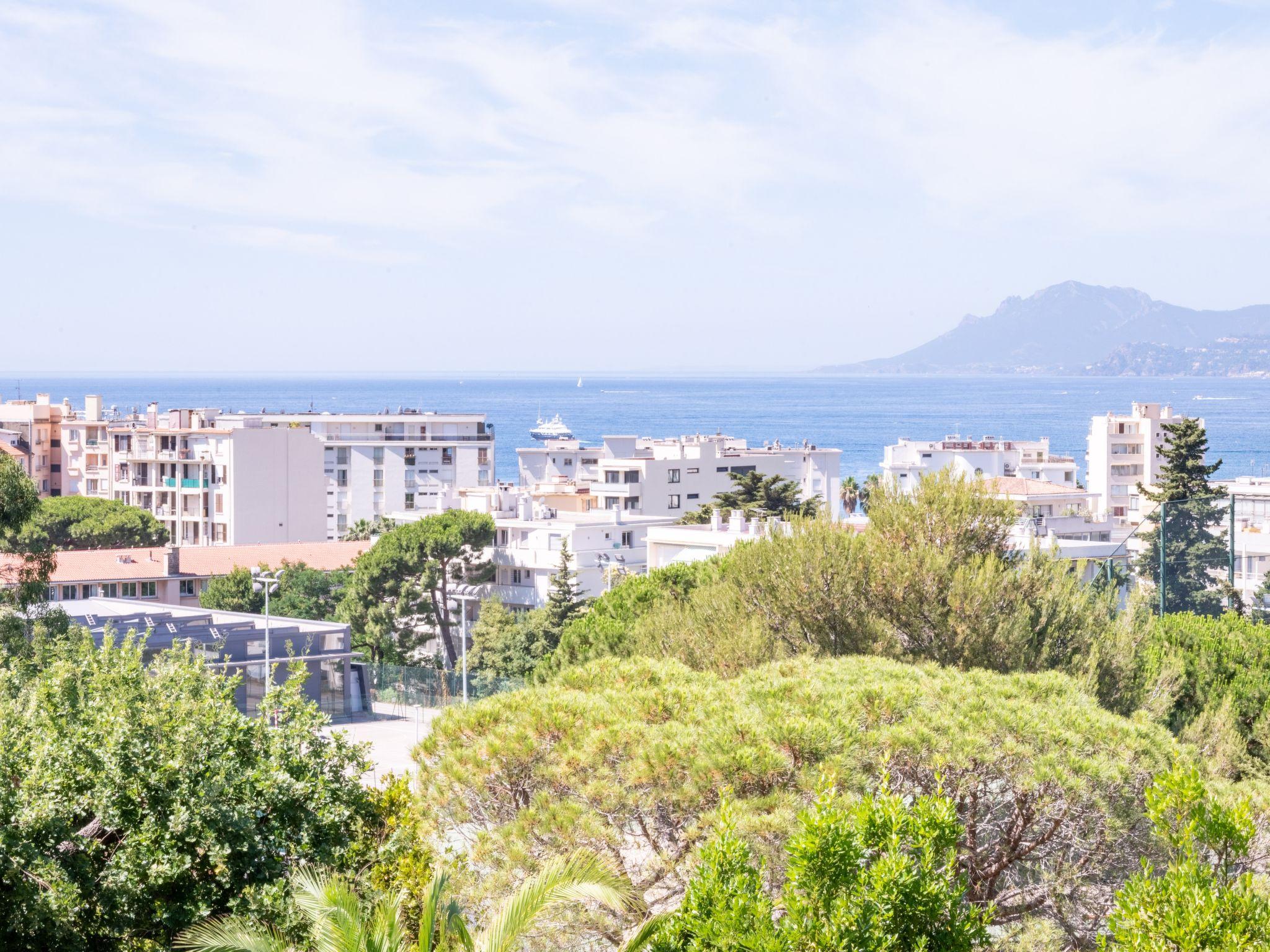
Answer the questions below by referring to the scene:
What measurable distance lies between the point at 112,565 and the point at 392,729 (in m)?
23.6

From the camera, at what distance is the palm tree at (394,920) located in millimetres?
7848

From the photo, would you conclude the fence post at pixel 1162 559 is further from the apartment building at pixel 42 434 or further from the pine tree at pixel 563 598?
the apartment building at pixel 42 434

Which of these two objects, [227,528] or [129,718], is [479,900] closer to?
[129,718]

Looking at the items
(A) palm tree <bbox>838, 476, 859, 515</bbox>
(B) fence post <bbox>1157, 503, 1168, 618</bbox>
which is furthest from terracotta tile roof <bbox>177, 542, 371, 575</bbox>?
(B) fence post <bbox>1157, 503, 1168, 618</bbox>

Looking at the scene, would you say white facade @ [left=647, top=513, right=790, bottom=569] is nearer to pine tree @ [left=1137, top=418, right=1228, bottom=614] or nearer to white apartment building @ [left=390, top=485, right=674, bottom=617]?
white apartment building @ [left=390, top=485, right=674, bottom=617]

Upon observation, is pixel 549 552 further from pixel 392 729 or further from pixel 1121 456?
pixel 1121 456

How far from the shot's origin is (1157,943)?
6.55 meters

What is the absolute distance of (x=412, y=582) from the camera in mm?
49719

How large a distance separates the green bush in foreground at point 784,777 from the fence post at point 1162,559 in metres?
8.97

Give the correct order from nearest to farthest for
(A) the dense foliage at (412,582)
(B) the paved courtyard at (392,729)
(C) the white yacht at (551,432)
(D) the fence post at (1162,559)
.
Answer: (D) the fence post at (1162,559) → (B) the paved courtyard at (392,729) → (A) the dense foliage at (412,582) → (C) the white yacht at (551,432)

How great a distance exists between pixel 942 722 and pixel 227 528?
6691cm

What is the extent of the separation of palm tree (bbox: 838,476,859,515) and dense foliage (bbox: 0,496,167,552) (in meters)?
38.9

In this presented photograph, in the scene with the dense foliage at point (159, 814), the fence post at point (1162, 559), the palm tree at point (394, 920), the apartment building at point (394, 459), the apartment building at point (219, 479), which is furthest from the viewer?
the apartment building at point (394, 459)

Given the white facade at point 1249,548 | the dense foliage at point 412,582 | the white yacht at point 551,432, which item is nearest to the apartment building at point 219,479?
the dense foliage at point 412,582
